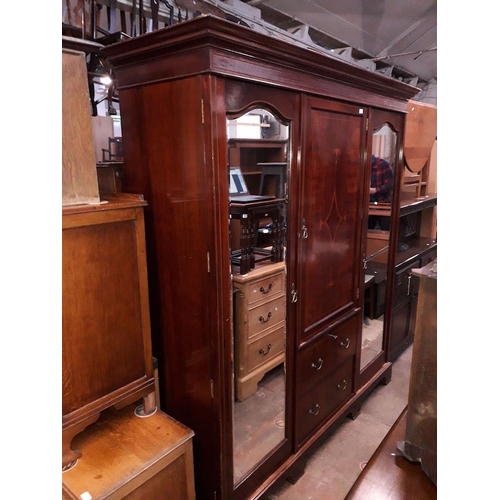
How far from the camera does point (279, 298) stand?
1.64 metres

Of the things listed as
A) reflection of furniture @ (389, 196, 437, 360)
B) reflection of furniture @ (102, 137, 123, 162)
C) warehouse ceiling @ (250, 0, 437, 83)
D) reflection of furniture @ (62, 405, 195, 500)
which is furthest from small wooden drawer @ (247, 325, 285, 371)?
warehouse ceiling @ (250, 0, 437, 83)

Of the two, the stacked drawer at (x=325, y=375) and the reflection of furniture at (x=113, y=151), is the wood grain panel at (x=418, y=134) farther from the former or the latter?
the reflection of furniture at (x=113, y=151)

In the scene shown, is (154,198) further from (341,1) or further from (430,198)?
(430,198)

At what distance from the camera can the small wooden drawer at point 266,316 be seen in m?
1.58

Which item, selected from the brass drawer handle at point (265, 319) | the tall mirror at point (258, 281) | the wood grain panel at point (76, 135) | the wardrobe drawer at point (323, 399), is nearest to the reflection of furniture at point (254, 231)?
the tall mirror at point (258, 281)

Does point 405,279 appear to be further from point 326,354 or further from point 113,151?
point 113,151

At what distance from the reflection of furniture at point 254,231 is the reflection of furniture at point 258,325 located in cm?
4

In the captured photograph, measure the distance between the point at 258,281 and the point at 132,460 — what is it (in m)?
0.76

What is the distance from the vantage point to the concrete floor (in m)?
1.82

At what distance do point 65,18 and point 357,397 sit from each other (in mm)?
2457

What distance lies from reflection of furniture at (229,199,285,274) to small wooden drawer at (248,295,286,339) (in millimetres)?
185

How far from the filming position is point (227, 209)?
1.26 metres

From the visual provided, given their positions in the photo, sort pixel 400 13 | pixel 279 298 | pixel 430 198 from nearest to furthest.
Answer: pixel 279 298 < pixel 400 13 < pixel 430 198
